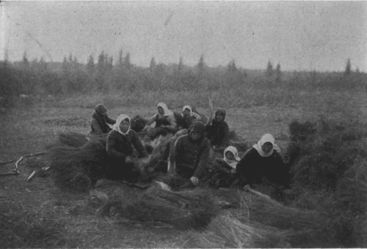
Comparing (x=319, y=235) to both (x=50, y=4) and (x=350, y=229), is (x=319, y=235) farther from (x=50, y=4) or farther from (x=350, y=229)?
(x=50, y=4)

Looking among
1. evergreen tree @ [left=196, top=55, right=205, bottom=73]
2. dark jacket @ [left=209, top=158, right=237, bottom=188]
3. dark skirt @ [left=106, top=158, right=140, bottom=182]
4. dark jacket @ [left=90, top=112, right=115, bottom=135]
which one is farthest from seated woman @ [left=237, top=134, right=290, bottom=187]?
evergreen tree @ [left=196, top=55, right=205, bottom=73]

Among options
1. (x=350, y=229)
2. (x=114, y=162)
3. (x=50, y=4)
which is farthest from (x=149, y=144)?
(x=350, y=229)

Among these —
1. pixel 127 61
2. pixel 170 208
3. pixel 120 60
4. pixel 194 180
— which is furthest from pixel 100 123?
pixel 127 61

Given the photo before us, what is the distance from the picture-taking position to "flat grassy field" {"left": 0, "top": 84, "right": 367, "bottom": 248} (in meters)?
4.64

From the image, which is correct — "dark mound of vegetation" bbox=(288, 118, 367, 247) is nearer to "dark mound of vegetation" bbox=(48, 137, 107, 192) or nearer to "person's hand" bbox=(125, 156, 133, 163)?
"person's hand" bbox=(125, 156, 133, 163)

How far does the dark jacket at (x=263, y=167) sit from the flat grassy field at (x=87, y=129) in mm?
1752

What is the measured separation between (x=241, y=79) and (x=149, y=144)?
14.5 m

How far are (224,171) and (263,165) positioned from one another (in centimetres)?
63

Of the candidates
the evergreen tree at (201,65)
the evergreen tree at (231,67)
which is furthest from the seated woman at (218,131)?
the evergreen tree at (201,65)

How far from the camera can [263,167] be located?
6004mm

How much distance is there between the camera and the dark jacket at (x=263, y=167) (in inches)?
235

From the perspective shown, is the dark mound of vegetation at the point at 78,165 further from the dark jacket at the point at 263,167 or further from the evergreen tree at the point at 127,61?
the evergreen tree at the point at 127,61

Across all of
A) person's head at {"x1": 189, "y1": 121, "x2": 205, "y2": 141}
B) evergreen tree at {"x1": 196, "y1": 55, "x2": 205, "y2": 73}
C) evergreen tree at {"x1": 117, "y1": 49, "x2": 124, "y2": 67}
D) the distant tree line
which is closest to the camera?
person's head at {"x1": 189, "y1": 121, "x2": 205, "y2": 141}

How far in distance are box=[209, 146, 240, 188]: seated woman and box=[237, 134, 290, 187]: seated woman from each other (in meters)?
0.17
